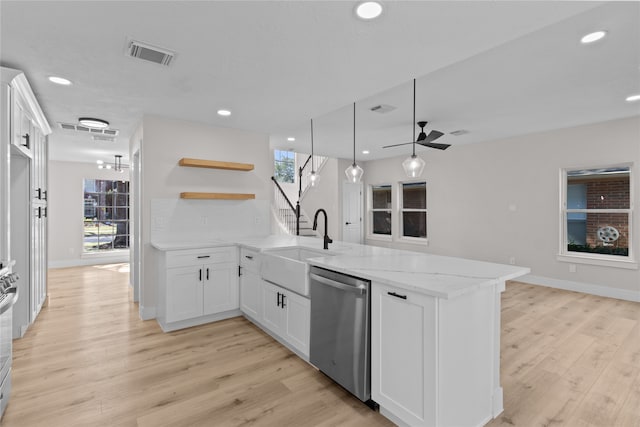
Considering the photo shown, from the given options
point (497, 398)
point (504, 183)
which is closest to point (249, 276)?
point (497, 398)

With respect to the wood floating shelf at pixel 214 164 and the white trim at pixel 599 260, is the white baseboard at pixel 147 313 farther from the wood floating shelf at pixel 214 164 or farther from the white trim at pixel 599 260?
the white trim at pixel 599 260

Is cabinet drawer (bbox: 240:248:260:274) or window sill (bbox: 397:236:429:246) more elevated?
cabinet drawer (bbox: 240:248:260:274)

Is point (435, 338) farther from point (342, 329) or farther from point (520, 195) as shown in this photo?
point (520, 195)

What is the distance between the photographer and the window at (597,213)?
4.69 m

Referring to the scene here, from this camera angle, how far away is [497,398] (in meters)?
2.00

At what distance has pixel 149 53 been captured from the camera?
2369mm

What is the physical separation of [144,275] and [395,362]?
3.29m

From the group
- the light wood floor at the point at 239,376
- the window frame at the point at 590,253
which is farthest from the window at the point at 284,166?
the window frame at the point at 590,253

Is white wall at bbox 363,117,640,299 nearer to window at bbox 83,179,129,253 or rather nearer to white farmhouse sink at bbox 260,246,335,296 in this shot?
white farmhouse sink at bbox 260,246,335,296

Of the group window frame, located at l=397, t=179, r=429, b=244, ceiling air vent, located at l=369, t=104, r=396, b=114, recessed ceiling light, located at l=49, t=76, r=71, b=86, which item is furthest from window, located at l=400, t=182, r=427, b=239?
recessed ceiling light, located at l=49, t=76, r=71, b=86

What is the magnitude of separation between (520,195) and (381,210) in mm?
3347

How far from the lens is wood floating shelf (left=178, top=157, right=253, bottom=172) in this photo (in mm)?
3958

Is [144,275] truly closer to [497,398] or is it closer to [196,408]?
[196,408]

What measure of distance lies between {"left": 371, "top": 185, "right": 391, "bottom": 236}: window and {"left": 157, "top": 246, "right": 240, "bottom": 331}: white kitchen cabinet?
17.2 ft
